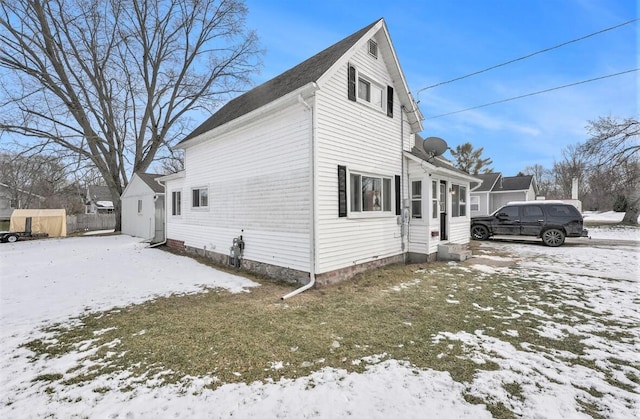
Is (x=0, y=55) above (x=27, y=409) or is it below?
above

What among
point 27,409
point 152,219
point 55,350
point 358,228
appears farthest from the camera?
point 152,219

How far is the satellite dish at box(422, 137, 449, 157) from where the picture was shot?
30.4 feet

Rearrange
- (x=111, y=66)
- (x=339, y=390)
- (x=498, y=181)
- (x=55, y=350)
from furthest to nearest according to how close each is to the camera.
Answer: (x=498, y=181) < (x=111, y=66) < (x=55, y=350) < (x=339, y=390)

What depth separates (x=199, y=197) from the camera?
35.8ft

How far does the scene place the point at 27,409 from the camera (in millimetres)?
2570

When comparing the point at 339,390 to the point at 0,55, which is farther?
the point at 0,55

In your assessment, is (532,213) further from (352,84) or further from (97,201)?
(97,201)

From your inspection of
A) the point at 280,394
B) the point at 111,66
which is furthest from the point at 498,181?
the point at 111,66

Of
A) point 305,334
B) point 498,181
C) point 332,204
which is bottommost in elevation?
point 305,334

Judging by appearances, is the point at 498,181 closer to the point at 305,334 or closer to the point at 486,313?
the point at 486,313

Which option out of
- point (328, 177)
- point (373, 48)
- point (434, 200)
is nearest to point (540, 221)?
point (434, 200)

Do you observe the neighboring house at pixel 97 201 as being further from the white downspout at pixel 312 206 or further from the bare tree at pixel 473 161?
the bare tree at pixel 473 161

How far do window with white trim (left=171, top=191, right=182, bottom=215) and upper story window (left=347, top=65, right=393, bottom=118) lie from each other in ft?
28.6

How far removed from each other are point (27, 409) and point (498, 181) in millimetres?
34660
